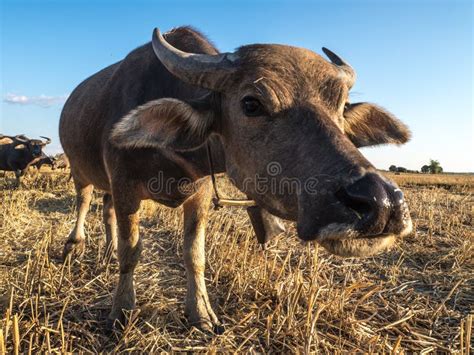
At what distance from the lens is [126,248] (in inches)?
124

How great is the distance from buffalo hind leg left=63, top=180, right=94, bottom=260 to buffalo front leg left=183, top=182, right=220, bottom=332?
1559 mm

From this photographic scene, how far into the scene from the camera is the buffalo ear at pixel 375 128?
2.74 meters

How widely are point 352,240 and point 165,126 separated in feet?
4.50

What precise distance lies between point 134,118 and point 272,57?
0.92 metres

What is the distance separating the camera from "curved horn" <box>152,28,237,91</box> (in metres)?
2.37

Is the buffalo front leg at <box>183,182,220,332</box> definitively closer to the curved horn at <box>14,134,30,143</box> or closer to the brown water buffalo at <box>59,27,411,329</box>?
the brown water buffalo at <box>59,27,411,329</box>

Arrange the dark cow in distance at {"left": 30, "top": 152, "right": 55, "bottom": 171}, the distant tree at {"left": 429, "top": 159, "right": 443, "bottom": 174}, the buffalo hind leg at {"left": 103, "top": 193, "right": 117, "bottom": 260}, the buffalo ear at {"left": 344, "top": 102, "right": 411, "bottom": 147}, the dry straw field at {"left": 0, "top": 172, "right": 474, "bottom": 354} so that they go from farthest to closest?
the distant tree at {"left": 429, "top": 159, "right": 443, "bottom": 174}
the dark cow in distance at {"left": 30, "top": 152, "right": 55, "bottom": 171}
the buffalo hind leg at {"left": 103, "top": 193, "right": 117, "bottom": 260}
the buffalo ear at {"left": 344, "top": 102, "right": 411, "bottom": 147}
the dry straw field at {"left": 0, "top": 172, "right": 474, "bottom": 354}

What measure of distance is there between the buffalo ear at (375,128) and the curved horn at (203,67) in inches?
38.2

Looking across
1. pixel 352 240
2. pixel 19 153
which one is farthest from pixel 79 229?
pixel 19 153

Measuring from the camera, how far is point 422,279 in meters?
3.92

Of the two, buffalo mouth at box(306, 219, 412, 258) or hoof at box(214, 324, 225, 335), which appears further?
hoof at box(214, 324, 225, 335)

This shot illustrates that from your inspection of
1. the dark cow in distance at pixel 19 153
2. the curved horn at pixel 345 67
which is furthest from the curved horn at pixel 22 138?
the curved horn at pixel 345 67

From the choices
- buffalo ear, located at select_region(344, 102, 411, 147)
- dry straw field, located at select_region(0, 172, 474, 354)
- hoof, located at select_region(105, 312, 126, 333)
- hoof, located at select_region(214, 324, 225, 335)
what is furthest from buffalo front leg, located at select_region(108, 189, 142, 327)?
buffalo ear, located at select_region(344, 102, 411, 147)

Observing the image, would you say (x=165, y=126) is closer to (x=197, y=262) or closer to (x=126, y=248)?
(x=126, y=248)
